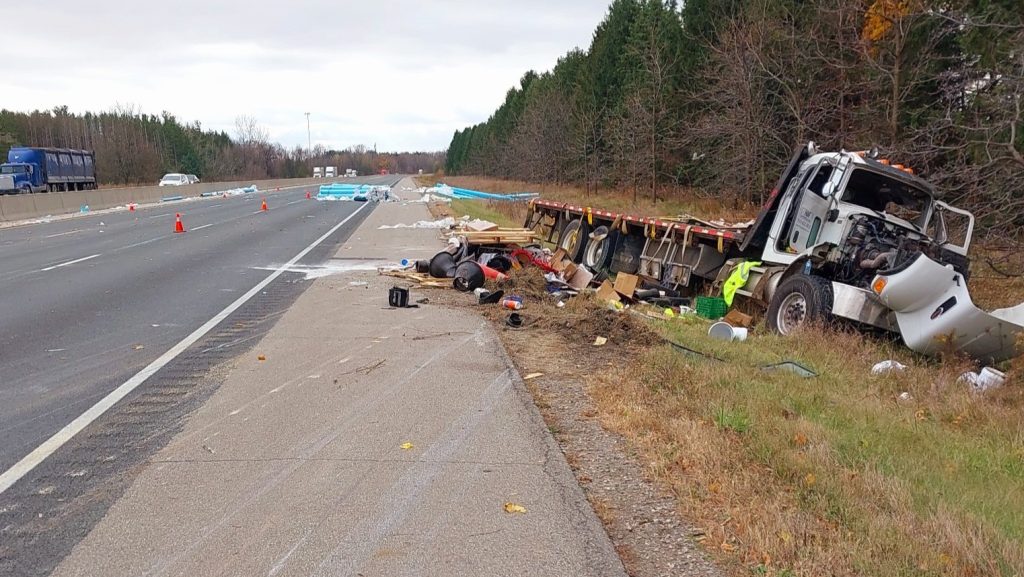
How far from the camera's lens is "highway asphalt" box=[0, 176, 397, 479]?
6527mm

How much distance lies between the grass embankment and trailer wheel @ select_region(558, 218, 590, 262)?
24.2ft

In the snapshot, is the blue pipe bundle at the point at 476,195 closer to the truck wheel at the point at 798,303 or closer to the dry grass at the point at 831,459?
the truck wheel at the point at 798,303

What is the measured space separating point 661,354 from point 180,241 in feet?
56.4

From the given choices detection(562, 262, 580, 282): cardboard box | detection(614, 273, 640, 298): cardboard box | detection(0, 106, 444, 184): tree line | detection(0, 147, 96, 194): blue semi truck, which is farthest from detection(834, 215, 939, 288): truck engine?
detection(0, 106, 444, 184): tree line

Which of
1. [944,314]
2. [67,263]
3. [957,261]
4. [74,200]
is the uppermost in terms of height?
[957,261]

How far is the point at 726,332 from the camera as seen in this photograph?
9.53m

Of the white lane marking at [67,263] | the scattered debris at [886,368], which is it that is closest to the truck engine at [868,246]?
the scattered debris at [886,368]

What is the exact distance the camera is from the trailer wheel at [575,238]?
16.0 meters

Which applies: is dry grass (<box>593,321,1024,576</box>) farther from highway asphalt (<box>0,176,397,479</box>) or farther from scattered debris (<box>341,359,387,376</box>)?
highway asphalt (<box>0,176,397,479</box>)

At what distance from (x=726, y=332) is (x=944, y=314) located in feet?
7.81

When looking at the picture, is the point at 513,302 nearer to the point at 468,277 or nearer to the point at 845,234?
the point at 468,277

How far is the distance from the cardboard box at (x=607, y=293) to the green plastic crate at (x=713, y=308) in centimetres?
139

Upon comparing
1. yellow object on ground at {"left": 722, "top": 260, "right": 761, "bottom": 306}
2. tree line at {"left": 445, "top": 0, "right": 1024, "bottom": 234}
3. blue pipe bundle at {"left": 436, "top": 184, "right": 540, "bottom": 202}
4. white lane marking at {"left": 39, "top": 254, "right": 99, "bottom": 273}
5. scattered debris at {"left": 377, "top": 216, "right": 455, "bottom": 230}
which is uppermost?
tree line at {"left": 445, "top": 0, "right": 1024, "bottom": 234}

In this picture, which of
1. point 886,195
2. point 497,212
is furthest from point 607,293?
point 497,212
